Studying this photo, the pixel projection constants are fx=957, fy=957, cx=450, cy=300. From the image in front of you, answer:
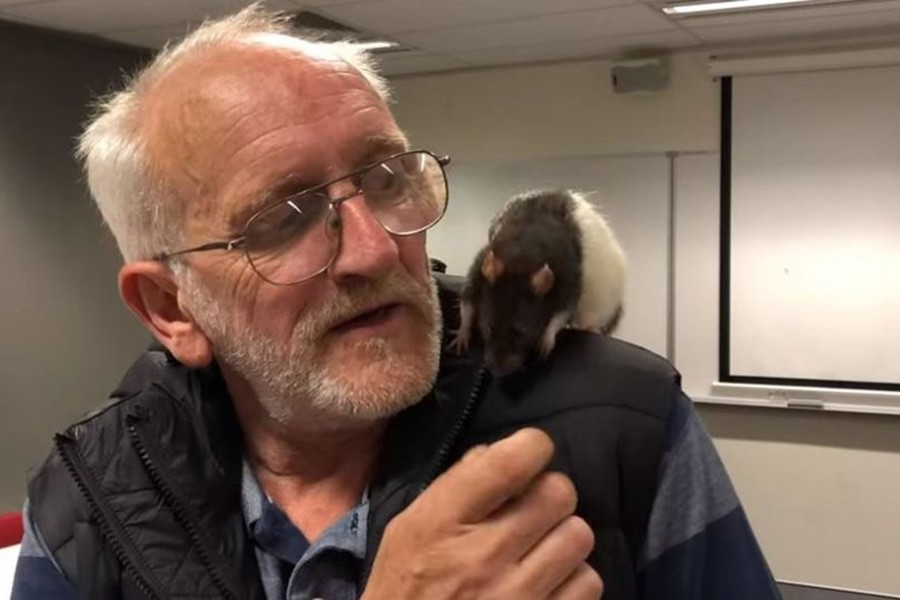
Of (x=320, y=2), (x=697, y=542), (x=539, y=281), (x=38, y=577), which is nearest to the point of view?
(x=697, y=542)

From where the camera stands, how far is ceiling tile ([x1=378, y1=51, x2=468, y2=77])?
190 inches

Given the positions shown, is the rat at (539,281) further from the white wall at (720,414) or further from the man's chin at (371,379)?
the white wall at (720,414)

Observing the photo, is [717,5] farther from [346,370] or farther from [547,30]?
[346,370]

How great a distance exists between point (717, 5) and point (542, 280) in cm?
275

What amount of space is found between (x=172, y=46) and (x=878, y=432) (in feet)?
13.9

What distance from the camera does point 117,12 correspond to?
12.5ft

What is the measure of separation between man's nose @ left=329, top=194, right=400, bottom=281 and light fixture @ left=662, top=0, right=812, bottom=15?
10.2ft

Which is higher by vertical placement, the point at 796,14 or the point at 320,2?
the point at 320,2

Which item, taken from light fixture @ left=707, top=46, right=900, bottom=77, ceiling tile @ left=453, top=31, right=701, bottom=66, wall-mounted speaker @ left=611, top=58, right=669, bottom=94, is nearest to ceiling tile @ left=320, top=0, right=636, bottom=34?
ceiling tile @ left=453, top=31, right=701, bottom=66

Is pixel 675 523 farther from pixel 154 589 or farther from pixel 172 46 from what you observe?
pixel 172 46

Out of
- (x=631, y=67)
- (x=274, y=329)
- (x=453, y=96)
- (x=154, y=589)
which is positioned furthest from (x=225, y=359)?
(x=453, y=96)

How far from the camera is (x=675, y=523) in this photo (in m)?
0.87

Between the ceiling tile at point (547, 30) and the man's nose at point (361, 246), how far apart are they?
3.11m

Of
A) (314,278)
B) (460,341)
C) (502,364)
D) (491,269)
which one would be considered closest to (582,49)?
(491,269)
